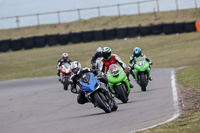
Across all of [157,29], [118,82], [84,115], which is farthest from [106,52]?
[157,29]

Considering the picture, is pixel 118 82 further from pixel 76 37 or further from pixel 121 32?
pixel 76 37

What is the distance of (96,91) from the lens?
1064 centimetres

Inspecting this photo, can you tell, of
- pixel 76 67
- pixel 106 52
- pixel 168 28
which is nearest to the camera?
pixel 76 67

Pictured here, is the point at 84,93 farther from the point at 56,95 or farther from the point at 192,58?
the point at 192,58

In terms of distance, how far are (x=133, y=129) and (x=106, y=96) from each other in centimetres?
269

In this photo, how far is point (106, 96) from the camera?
1073cm

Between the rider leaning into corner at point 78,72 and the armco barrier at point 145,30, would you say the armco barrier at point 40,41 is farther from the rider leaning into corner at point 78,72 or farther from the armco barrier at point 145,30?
the rider leaning into corner at point 78,72

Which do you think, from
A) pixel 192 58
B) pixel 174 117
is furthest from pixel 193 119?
pixel 192 58

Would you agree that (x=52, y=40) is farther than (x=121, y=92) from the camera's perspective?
Yes

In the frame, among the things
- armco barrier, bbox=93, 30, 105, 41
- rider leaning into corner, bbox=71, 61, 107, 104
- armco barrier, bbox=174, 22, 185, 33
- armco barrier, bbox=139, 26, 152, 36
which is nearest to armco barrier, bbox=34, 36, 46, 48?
armco barrier, bbox=93, 30, 105, 41

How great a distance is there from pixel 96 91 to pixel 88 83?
232mm

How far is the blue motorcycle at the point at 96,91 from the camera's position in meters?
10.5

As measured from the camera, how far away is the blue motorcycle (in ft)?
34.4

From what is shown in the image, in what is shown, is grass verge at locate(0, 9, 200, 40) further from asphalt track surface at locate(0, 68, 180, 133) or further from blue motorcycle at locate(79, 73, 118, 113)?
blue motorcycle at locate(79, 73, 118, 113)
